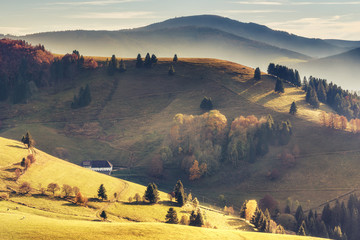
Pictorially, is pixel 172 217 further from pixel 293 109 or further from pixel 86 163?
pixel 293 109

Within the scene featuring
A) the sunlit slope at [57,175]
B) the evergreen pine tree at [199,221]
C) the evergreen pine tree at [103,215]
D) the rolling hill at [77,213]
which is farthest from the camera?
the sunlit slope at [57,175]

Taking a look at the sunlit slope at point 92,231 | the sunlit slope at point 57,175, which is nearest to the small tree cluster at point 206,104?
the sunlit slope at point 57,175

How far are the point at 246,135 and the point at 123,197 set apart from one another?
77.1 metres

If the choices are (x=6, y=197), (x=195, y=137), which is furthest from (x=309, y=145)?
(x=6, y=197)

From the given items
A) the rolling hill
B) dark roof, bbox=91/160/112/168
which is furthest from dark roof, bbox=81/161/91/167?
the rolling hill

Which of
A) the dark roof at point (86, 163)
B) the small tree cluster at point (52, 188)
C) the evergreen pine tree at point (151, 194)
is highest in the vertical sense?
the small tree cluster at point (52, 188)

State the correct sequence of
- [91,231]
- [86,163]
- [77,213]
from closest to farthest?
[91,231]
[77,213]
[86,163]

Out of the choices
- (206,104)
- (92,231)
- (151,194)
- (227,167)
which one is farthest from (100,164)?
(92,231)

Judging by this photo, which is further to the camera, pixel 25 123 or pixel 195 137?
pixel 25 123

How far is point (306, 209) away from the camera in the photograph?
134 m

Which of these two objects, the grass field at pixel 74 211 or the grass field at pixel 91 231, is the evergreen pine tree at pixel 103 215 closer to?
the grass field at pixel 74 211

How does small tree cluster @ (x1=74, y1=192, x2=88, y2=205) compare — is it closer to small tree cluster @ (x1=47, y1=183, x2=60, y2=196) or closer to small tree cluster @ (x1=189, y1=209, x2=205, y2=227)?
small tree cluster @ (x1=47, y1=183, x2=60, y2=196)

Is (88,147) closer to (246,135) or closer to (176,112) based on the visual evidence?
(176,112)

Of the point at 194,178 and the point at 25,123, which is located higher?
the point at 25,123
